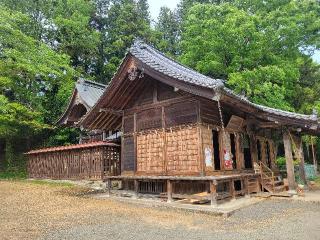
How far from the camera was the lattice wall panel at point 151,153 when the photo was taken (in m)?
13.2

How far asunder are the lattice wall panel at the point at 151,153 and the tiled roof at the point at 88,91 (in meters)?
11.2

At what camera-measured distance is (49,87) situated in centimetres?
2880

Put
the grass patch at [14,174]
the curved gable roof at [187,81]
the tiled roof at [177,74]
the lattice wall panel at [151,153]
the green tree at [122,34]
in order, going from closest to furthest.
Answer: the tiled roof at [177,74], the curved gable roof at [187,81], the lattice wall panel at [151,153], the grass patch at [14,174], the green tree at [122,34]

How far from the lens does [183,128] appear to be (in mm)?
12562

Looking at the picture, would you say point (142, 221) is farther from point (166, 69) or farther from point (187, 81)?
point (166, 69)

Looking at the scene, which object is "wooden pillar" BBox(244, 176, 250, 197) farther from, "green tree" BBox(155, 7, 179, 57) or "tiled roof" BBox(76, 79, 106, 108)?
"green tree" BBox(155, 7, 179, 57)

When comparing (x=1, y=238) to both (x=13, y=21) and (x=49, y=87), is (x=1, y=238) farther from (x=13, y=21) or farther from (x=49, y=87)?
(x=49, y=87)

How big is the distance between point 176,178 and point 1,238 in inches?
259

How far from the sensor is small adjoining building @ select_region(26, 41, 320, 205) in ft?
38.9

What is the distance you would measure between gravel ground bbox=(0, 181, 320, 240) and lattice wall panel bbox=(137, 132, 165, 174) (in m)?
2.09

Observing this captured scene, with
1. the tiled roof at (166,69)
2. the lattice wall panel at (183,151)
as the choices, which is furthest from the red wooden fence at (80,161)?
the tiled roof at (166,69)

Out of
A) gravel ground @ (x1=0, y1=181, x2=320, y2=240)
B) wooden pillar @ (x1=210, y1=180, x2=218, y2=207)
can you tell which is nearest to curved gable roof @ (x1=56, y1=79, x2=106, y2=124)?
gravel ground @ (x1=0, y1=181, x2=320, y2=240)

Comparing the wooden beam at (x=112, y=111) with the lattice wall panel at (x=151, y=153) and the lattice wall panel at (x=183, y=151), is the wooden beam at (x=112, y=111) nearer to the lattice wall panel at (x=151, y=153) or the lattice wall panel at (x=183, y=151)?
the lattice wall panel at (x=151, y=153)

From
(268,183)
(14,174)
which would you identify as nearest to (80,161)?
(14,174)
